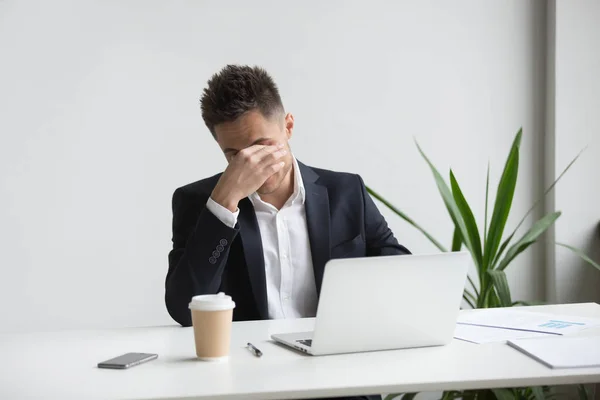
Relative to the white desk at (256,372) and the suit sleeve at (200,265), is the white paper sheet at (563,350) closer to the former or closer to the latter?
the white desk at (256,372)

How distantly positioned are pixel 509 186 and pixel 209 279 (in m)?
1.36

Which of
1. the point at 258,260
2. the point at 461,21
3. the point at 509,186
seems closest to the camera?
the point at 258,260

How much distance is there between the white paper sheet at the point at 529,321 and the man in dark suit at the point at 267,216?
1.30 ft

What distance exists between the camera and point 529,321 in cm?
159

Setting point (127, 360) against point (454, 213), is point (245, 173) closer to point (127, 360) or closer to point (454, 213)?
point (127, 360)

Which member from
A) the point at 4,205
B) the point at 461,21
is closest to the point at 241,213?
the point at 4,205

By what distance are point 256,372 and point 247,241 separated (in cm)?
75

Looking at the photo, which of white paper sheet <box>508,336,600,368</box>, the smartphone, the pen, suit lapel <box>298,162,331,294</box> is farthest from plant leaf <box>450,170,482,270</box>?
the smartphone

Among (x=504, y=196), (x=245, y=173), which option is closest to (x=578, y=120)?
(x=504, y=196)

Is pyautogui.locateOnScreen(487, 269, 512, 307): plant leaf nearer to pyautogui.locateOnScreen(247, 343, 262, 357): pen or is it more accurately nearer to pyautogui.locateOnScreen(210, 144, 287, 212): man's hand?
pyautogui.locateOnScreen(210, 144, 287, 212): man's hand

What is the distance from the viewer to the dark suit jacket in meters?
1.75

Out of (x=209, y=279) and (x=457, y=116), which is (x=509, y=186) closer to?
(x=457, y=116)

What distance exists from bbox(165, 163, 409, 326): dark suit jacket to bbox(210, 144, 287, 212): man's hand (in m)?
0.06

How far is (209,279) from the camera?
5.79 ft
